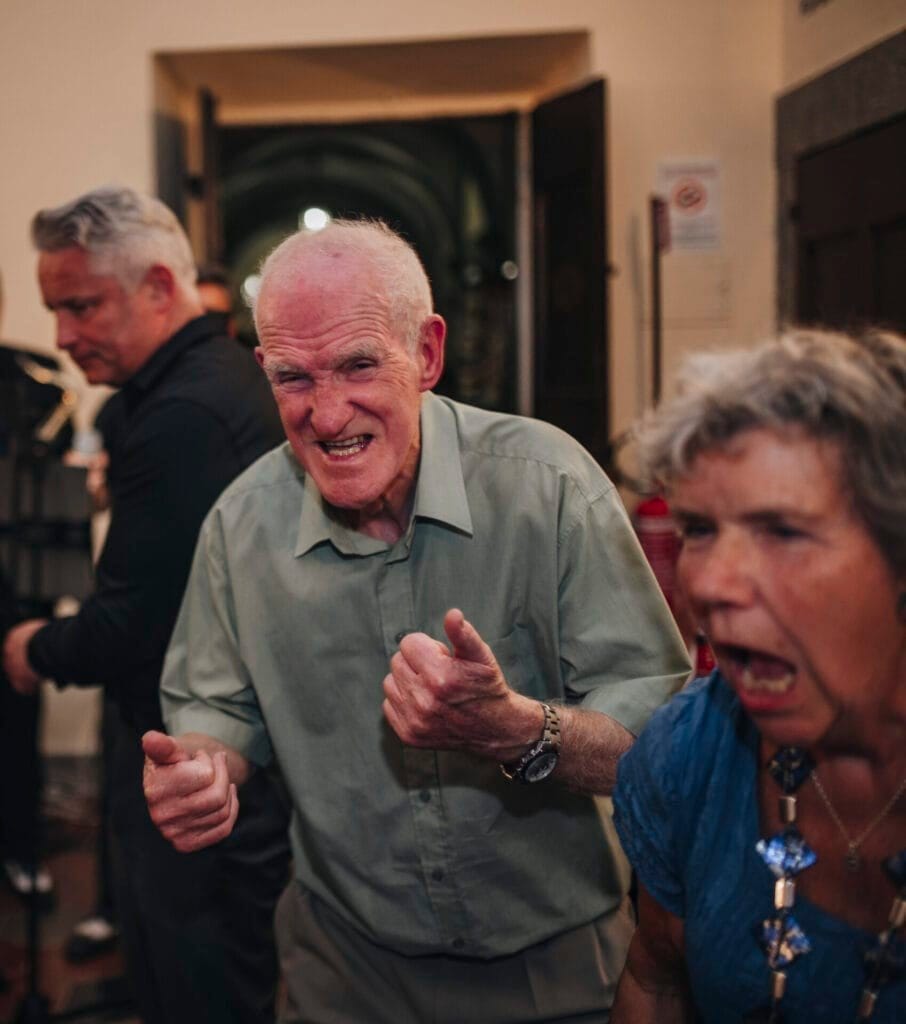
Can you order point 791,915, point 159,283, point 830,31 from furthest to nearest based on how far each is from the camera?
point 830,31 → point 159,283 → point 791,915

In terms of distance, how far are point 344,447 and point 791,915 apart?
80cm

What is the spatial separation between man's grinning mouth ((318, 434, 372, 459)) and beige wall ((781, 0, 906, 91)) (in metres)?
A: 3.06

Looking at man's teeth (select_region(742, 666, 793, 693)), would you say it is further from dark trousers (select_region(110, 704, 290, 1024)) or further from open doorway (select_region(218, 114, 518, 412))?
dark trousers (select_region(110, 704, 290, 1024))

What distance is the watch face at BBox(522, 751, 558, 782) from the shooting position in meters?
1.47

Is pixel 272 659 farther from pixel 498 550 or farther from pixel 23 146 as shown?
pixel 23 146

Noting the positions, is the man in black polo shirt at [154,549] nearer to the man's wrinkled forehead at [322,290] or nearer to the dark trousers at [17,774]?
the man's wrinkled forehead at [322,290]

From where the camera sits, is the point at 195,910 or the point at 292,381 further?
the point at 195,910

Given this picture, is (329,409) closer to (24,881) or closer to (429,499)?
(429,499)

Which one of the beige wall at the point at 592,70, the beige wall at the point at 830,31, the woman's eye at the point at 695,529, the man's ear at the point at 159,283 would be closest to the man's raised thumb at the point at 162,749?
the woman's eye at the point at 695,529

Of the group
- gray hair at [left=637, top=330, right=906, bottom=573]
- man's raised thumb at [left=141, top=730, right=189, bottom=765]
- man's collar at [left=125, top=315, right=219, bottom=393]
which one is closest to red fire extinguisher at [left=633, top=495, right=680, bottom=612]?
man's collar at [left=125, top=315, right=219, bottom=393]

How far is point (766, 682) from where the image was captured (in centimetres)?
103

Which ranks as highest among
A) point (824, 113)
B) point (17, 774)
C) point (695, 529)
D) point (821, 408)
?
point (824, 113)

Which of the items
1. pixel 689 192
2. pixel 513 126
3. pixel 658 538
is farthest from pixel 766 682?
pixel 513 126

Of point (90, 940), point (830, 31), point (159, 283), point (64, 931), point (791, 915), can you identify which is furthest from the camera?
point (830, 31)
